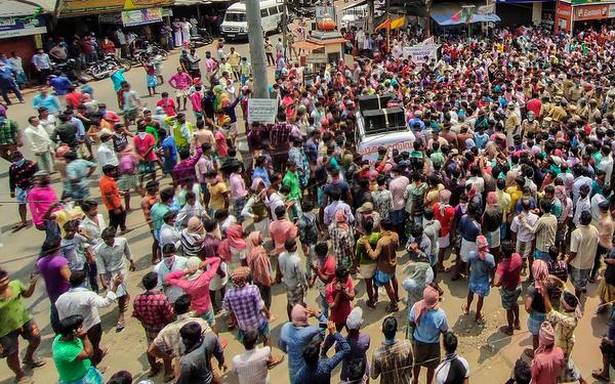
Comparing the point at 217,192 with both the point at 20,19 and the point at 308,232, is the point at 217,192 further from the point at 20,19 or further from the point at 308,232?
the point at 20,19

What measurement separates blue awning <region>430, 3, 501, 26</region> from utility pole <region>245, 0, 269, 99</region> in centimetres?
1843

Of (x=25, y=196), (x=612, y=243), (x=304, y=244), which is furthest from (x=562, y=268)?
(x=25, y=196)

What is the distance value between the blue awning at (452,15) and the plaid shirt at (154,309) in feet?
83.1

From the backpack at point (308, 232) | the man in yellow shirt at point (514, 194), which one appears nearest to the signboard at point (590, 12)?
the man in yellow shirt at point (514, 194)

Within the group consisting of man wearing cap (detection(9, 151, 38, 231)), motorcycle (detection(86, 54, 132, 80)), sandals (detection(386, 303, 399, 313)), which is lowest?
sandals (detection(386, 303, 399, 313))

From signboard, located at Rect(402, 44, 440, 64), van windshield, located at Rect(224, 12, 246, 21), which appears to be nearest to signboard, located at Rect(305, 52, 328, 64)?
signboard, located at Rect(402, 44, 440, 64)

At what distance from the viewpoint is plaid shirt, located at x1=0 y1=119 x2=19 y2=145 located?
11.1 m

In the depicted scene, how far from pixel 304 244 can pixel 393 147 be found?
3.58m

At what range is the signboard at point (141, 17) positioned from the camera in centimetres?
2458

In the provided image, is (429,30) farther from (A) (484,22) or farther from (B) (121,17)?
(B) (121,17)

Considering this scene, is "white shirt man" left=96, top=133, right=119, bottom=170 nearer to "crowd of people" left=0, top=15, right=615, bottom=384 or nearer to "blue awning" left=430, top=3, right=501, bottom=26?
"crowd of people" left=0, top=15, right=615, bottom=384

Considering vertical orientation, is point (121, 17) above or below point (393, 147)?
above

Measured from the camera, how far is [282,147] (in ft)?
35.5

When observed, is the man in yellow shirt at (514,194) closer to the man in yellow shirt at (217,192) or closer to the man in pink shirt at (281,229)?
the man in pink shirt at (281,229)
